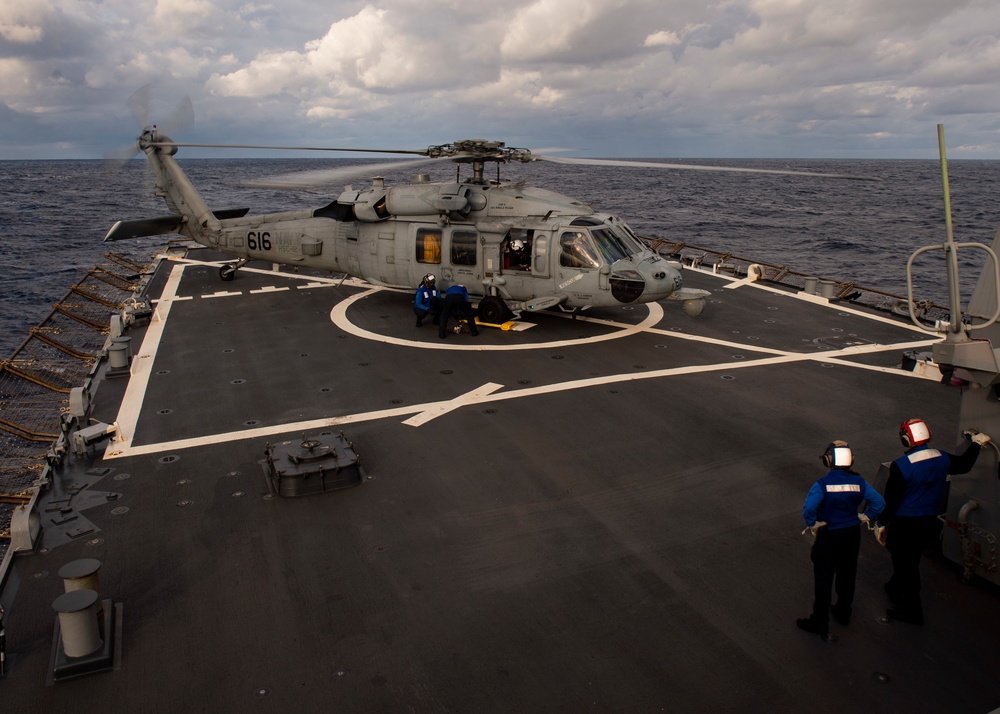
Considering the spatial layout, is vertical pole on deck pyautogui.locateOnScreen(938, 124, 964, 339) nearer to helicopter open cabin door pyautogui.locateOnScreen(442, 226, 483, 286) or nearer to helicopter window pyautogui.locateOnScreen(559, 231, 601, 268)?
helicopter window pyautogui.locateOnScreen(559, 231, 601, 268)

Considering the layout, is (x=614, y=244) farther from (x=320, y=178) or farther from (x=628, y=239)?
(x=320, y=178)

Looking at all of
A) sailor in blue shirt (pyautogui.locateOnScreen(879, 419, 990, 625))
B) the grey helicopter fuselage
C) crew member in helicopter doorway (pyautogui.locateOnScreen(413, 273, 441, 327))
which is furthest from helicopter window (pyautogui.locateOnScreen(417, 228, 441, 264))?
sailor in blue shirt (pyautogui.locateOnScreen(879, 419, 990, 625))

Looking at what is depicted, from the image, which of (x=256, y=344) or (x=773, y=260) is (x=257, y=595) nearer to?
(x=256, y=344)

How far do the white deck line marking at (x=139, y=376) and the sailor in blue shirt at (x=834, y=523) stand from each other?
893 centimetres

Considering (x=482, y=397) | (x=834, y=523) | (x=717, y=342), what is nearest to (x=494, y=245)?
(x=482, y=397)

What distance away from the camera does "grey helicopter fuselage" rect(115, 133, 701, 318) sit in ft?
49.3

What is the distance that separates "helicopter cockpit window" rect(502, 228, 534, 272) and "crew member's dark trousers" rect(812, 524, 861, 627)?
10629 millimetres

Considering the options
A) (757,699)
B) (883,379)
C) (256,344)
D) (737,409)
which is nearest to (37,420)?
(256,344)

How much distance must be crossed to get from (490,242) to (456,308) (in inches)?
76.8

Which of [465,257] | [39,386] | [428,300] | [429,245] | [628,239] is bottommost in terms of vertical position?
[39,386]

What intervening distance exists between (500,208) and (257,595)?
11339mm

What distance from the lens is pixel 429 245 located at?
16438 millimetres

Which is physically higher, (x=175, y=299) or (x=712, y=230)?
(x=712, y=230)

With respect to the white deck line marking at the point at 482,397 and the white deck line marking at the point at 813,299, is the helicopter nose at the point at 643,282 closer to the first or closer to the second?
the white deck line marking at the point at 482,397
